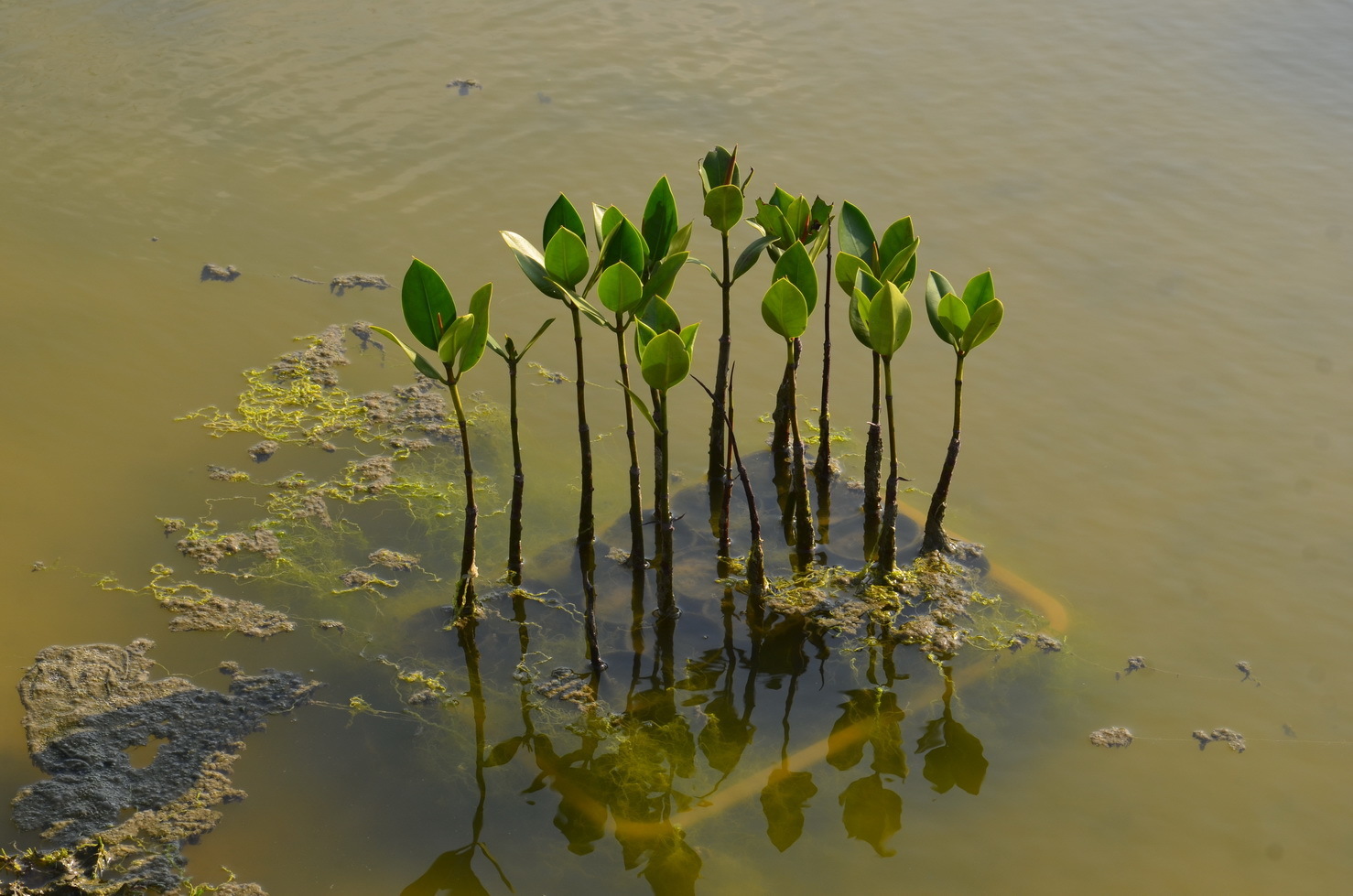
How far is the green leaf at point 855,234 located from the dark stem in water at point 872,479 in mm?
324

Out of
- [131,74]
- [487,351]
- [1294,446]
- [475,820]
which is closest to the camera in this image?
[475,820]

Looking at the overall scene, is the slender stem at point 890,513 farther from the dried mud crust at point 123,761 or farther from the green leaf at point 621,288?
the dried mud crust at point 123,761

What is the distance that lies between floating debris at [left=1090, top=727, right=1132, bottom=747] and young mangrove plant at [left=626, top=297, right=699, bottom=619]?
4.40 feet

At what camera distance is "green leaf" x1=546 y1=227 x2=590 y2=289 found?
2922 millimetres

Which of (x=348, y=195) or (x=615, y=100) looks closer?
(x=348, y=195)

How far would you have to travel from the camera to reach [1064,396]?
4.80 m

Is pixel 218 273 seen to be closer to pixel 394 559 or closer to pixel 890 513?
pixel 394 559

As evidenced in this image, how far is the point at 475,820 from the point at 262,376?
2498mm

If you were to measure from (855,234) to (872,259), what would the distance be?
11 cm

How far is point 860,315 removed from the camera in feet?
10.7

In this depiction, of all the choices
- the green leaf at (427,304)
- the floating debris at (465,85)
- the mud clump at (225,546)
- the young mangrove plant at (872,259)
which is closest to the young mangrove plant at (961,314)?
the young mangrove plant at (872,259)

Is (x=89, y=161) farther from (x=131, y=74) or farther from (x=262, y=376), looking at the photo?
(x=262, y=376)

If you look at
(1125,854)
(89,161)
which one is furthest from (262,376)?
(1125,854)

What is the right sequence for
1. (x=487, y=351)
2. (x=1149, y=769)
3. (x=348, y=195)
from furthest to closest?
(x=348, y=195)
(x=487, y=351)
(x=1149, y=769)
